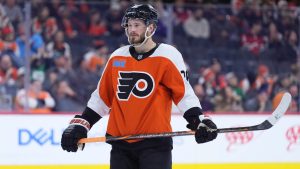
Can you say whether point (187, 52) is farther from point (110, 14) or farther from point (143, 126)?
point (143, 126)

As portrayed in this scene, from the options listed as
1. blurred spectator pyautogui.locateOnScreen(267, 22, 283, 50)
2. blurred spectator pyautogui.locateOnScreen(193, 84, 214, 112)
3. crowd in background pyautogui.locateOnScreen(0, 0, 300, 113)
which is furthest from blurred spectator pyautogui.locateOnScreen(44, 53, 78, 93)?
blurred spectator pyautogui.locateOnScreen(267, 22, 283, 50)

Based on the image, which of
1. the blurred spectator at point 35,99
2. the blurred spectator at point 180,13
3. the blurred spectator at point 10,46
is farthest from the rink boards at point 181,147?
the blurred spectator at point 180,13

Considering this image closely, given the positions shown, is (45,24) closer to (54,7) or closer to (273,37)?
(54,7)

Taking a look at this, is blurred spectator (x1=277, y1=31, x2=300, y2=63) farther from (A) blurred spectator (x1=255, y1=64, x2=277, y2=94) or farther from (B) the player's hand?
(B) the player's hand

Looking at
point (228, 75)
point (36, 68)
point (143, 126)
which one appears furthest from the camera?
point (228, 75)

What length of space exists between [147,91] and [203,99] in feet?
15.9

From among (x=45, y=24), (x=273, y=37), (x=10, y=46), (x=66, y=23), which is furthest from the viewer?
(x=273, y=37)

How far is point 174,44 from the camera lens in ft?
27.9

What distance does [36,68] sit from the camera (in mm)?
7871

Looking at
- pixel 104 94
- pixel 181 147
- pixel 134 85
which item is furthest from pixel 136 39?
pixel 181 147

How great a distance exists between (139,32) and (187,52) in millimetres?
5139

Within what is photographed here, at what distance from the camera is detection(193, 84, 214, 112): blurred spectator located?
8164mm

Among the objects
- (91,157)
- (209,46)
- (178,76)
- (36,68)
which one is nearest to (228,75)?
(209,46)

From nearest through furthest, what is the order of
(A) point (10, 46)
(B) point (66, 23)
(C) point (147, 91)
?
(C) point (147, 91) → (A) point (10, 46) → (B) point (66, 23)
